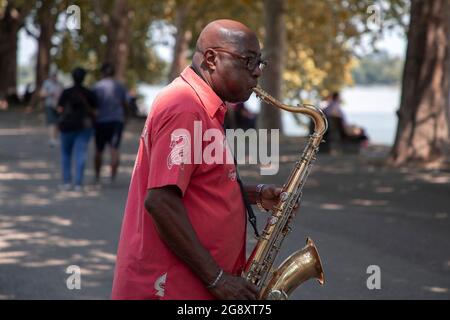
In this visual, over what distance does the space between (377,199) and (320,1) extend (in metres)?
23.1

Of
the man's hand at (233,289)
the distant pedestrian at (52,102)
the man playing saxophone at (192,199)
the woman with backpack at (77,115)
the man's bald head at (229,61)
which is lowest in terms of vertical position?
the distant pedestrian at (52,102)

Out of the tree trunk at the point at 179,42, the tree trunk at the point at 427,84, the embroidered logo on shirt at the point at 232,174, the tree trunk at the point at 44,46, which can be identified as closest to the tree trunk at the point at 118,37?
the tree trunk at the point at 179,42

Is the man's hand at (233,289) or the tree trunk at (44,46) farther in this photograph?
the tree trunk at (44,46)

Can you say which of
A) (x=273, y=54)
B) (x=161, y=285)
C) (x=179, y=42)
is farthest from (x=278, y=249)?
(x=179, y=42)

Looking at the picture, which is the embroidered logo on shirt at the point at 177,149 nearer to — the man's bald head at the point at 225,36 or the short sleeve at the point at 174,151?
the short sleeve at the point at 174,151

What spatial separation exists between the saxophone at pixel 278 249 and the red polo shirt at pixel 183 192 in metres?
0.25

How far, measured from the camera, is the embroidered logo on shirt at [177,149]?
11.6 ft

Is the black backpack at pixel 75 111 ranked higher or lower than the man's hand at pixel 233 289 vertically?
lower

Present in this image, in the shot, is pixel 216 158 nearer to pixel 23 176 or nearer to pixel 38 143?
pixel 23 176

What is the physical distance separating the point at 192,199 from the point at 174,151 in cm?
21

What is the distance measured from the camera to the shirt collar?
3.70 metres

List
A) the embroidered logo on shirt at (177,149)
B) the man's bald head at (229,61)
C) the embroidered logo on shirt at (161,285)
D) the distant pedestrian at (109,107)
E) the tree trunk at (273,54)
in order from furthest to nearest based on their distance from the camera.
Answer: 1. the tree trunk at (273,54)
2. the distant pedestrian at (109,107)
3. the man's bald head at (229,61)
4. the embroidered logo on shirt at (161,285)
5. the embroidered logo on shirt at (177,149)

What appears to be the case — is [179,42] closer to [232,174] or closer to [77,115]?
[77,115]
